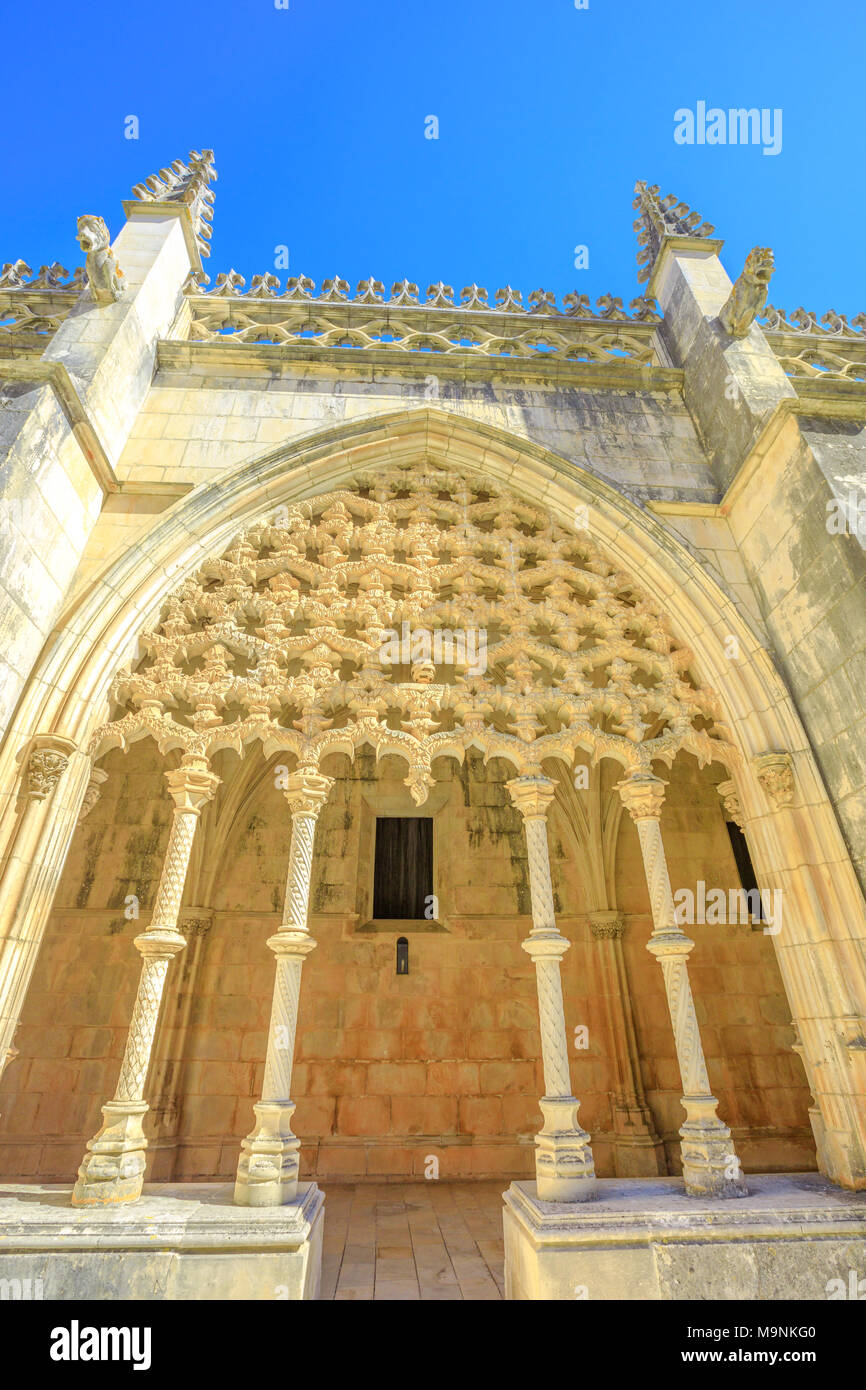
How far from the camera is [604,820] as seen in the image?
8164 millimetres

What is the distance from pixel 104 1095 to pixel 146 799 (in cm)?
299

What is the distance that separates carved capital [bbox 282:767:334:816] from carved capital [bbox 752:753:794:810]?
2657mm

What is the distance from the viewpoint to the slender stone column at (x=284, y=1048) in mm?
3209

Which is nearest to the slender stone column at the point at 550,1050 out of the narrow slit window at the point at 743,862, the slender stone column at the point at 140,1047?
the slender stone column at the point at 140,1047

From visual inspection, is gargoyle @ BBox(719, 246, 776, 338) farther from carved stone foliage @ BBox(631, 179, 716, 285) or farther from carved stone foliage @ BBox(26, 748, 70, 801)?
carved stone foliage @ BBox(26, 748, 70, 801)

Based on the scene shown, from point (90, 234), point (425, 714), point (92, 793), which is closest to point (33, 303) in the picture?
point (90, 234)

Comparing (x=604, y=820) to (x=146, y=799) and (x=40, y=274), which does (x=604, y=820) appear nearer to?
(x=146, y=799)

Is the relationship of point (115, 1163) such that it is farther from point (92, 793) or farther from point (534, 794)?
point (534, 794)

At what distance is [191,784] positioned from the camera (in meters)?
4.19

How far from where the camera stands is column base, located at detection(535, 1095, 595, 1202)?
320 centimetres

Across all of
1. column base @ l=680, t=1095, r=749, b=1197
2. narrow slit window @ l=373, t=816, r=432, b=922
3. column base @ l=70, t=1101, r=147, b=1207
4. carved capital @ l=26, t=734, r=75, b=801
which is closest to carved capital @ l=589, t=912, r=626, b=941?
narrow slit window @ l=373, t=816, r=432, b=922

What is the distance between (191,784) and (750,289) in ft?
19.3
